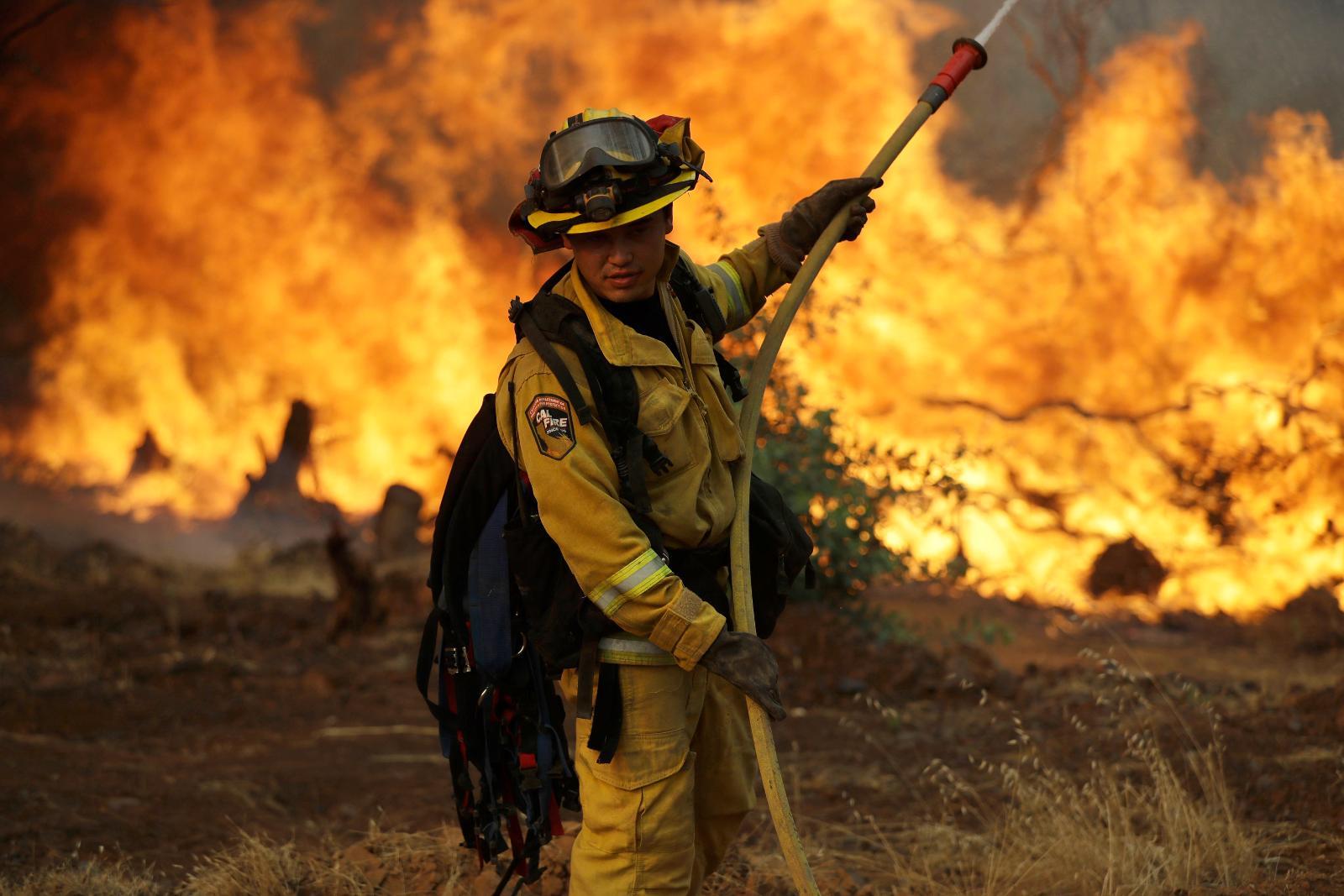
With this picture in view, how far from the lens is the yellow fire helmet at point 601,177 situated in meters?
2.88

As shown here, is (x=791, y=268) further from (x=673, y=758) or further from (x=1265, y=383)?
(x=1265, y=383)

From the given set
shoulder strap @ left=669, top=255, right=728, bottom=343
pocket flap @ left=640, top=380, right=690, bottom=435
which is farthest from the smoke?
pocket flap @ left=640, top=380, right=690, bottom=435

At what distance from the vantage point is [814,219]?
3.48 meters

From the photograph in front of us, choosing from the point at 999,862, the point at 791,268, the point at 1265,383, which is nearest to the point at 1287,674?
the point at 1265,383

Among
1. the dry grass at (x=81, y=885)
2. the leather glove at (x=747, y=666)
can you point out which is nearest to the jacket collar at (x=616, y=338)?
the leather glove at (x=747, y=666)

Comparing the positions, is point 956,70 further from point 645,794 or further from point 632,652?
point 645,794

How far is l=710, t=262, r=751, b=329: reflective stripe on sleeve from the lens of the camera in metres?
3.51

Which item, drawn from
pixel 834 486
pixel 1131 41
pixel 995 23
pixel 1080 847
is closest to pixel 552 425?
pixel 995 23

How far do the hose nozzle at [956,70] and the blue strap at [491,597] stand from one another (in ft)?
4.90

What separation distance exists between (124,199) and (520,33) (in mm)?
3595

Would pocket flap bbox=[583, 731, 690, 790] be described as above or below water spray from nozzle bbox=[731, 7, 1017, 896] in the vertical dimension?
below

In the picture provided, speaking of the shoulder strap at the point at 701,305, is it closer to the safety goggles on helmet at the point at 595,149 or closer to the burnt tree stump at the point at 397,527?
the safety goggles on helmet at the point at 595,149

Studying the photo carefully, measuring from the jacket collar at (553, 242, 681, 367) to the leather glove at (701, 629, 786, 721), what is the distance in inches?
23.8

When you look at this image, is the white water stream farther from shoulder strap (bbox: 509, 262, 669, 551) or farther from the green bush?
the green bush
